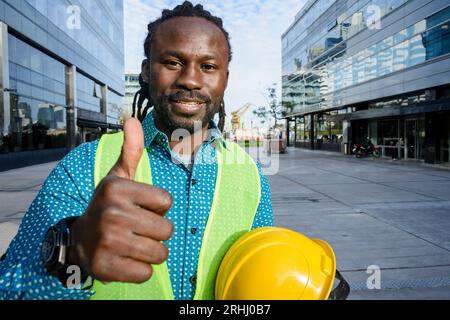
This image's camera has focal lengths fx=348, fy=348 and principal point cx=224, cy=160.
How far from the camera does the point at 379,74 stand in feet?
73.9

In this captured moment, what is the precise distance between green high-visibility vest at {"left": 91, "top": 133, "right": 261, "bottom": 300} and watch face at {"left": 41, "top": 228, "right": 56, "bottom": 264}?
0.31 m

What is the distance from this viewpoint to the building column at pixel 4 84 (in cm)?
1682

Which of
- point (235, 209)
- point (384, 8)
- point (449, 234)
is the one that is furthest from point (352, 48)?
point (235, 209)

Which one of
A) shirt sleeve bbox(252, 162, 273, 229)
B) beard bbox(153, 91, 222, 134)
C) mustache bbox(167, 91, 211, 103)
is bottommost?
shirt sleeve bbox(252, 162, 273, 229)

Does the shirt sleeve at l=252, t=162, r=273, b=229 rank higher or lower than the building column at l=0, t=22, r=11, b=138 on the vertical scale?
lower

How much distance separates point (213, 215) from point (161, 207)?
2.47ft

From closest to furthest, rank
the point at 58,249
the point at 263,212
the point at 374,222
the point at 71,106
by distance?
the point at 58,249 → the point at 263,212 → the point at 374,222 → the point at 71,106

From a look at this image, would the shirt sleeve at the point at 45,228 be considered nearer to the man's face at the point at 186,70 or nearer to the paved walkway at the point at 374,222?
the man's face at the point at 186,70

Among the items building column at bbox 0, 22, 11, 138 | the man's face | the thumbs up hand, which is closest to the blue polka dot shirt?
the man's face

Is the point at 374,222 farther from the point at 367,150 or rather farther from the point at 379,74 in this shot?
the point at 379,74

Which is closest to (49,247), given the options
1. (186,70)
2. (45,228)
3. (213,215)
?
(45,228)

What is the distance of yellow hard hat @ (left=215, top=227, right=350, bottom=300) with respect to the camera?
134cm

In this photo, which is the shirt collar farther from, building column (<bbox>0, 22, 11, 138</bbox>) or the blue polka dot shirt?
building column (<bbox>0, 22, 11, 138</bbox>)

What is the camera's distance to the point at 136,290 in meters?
1.40
